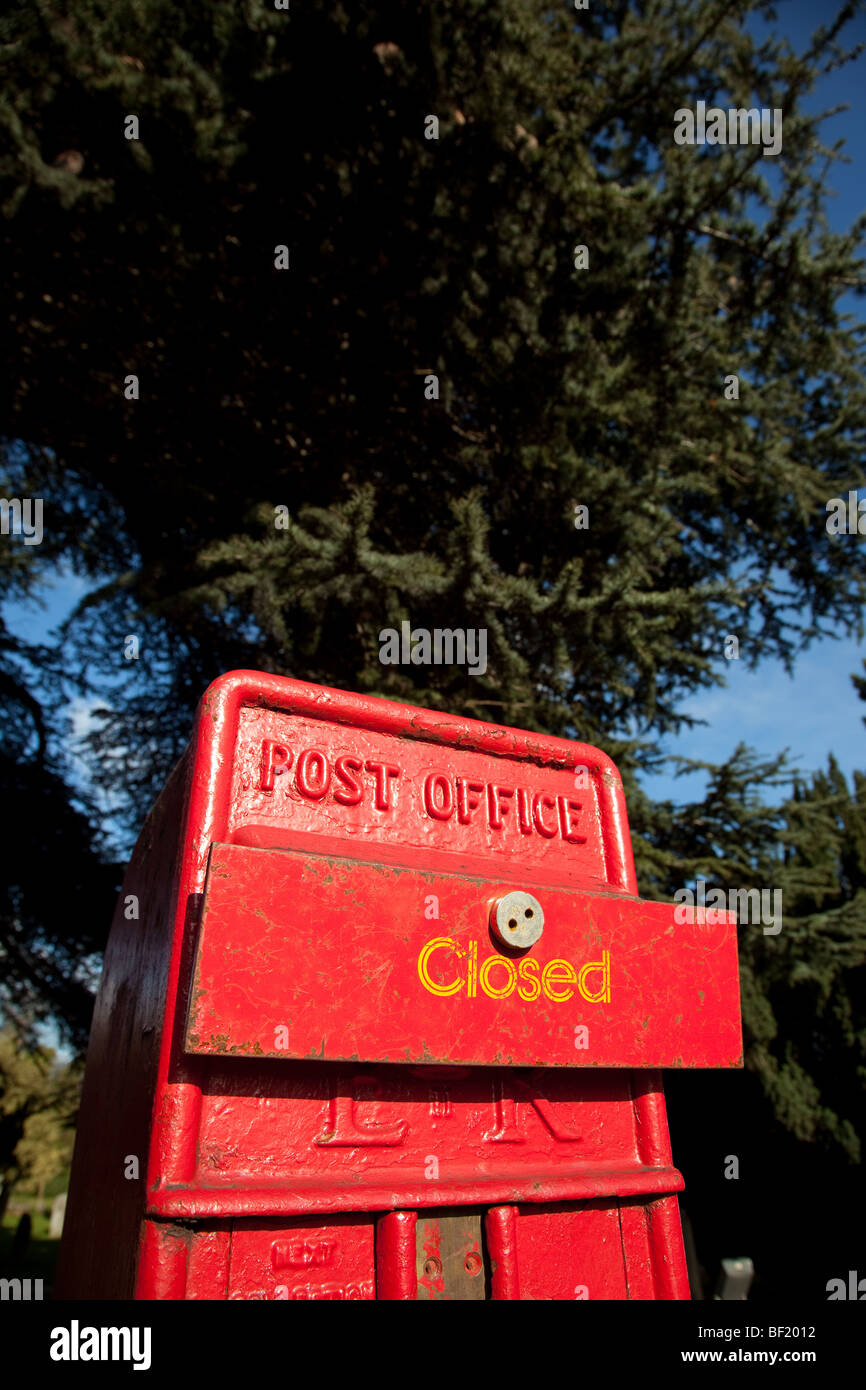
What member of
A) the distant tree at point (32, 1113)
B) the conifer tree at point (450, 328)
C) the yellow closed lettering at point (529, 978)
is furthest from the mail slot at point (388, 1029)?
the distant tree at point (32, 1113)

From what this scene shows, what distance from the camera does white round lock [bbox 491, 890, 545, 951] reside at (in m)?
1.89

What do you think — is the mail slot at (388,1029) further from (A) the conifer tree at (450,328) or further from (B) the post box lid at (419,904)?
(A) the conifer tree at (450,328)

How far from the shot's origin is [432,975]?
71.4 inches

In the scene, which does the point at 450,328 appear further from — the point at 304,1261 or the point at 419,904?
the point at 304,1261

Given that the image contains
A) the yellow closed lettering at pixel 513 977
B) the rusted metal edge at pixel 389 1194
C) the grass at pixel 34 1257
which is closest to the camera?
the rusted metal edge at pixel 389 1194

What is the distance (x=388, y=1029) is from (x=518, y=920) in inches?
14.5

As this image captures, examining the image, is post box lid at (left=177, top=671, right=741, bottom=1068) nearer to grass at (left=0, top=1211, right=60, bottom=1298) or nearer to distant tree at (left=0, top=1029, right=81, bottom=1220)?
distant tree at (left=0, top=1029, right=81, bottom=1220)

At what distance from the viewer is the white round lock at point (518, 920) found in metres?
1.89

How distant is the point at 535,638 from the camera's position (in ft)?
17.5

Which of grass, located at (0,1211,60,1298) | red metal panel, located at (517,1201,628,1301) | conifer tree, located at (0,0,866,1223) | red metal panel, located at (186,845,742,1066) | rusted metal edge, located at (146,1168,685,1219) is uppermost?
conifer tree, located at (0,0,866,1223)

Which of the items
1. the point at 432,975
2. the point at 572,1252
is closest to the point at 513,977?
the point at 432,975

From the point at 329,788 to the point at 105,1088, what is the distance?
4.28 ft

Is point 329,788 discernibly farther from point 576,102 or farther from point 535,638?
point 576,102

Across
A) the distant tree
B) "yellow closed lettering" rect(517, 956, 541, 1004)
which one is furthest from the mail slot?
the distant tree
